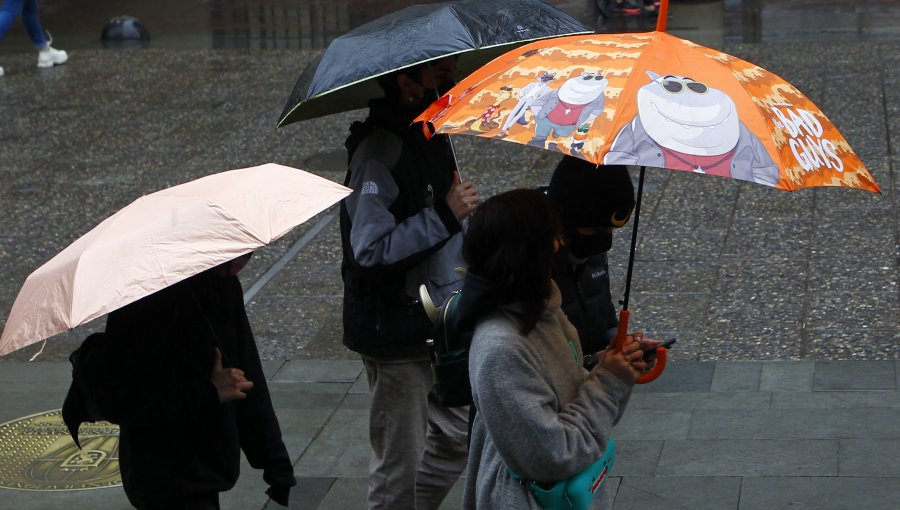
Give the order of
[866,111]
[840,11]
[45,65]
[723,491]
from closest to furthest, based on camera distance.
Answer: [723,491], [866,111], [45,65], [840,11]

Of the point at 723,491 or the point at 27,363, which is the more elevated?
the point at 723,491

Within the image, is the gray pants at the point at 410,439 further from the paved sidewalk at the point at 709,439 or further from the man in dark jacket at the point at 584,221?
the man in dark jacket at the point at 584,221

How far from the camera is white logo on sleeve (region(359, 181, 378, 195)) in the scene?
4062 mm

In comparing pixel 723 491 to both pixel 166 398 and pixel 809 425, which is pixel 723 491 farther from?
pixel 166 398

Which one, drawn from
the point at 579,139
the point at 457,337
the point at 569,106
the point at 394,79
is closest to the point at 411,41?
the point at 394,79

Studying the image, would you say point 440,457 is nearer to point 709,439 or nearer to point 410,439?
point 410,439

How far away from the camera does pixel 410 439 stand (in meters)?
4.29

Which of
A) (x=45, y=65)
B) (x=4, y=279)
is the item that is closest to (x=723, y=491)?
(x=4, y=279)

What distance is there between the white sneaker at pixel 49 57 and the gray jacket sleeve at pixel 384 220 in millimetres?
11186

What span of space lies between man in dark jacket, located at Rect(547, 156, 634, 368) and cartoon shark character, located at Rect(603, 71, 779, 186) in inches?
19.0

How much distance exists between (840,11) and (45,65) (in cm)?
944

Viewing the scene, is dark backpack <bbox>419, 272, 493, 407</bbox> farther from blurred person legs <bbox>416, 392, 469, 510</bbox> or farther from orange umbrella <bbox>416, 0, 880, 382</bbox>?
blurred person legs <bbox>416, 392, 469, 510</bbox>

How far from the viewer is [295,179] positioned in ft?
12.0

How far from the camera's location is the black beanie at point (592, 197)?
3.55 meters
